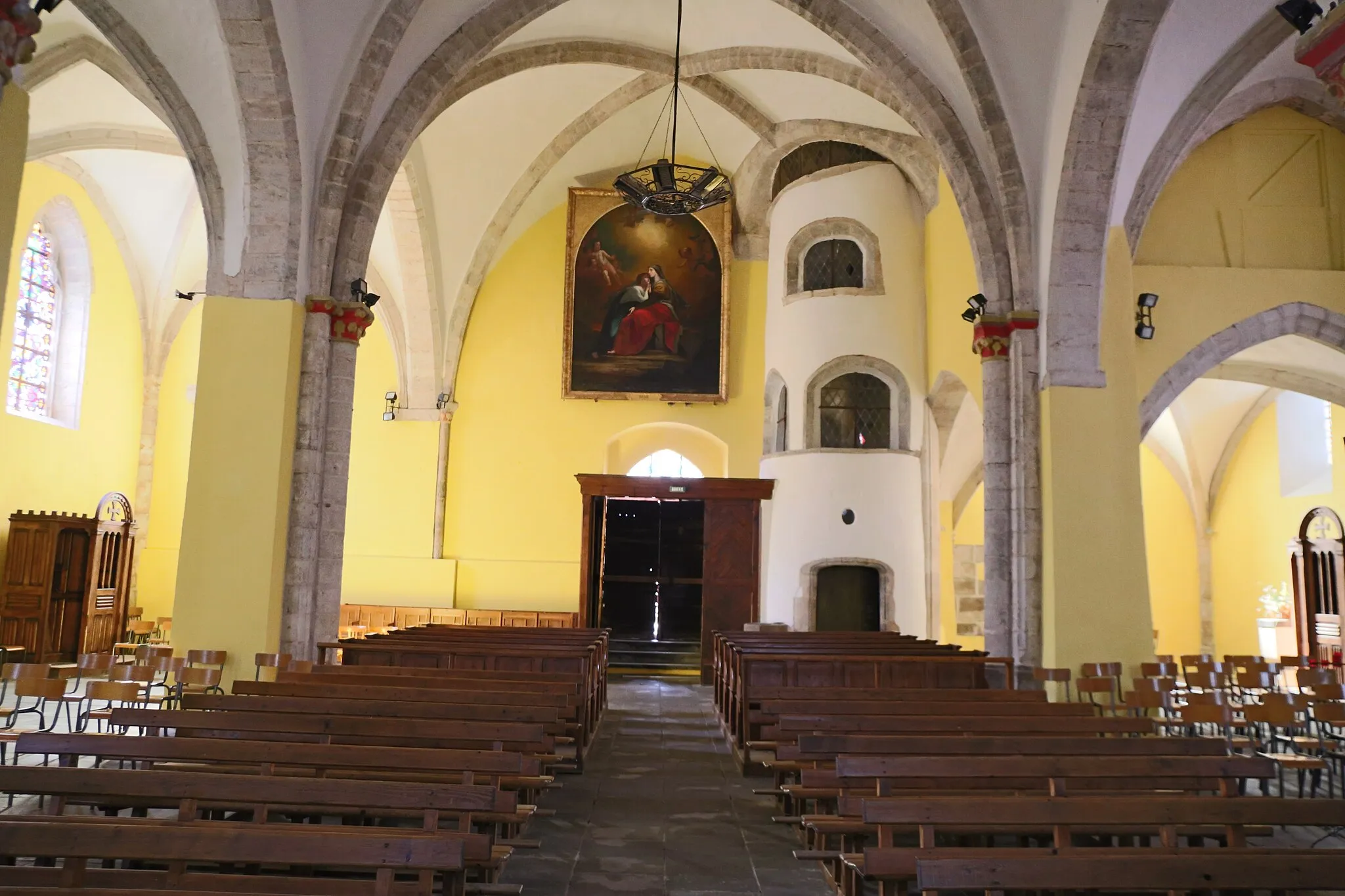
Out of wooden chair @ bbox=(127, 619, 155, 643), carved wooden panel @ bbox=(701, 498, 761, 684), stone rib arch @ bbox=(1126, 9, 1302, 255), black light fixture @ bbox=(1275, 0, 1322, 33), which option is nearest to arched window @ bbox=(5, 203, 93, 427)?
wooden chair @ bbox=(127, 619, 155, 643)

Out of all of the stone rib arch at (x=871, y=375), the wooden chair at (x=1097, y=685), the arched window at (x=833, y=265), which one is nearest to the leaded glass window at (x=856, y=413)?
the stone rib arch at (x=871, y=375)

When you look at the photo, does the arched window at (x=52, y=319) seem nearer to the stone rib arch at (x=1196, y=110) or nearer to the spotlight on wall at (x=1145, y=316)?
the stone rib arch at (x=1196, y=110)

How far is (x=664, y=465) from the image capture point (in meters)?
18.5

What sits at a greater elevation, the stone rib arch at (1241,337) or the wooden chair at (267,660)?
the stone rib arch at (1241,337)

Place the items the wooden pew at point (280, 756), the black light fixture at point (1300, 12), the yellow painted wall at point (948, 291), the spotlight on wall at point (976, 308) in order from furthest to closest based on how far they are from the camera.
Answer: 1. the yellow painted wall at point (948, 291)
2. the spotlight on wall at point (976, 308)
3. the black light fixture at point (1300, 12)
4. the wooden pew at point (280, 756)

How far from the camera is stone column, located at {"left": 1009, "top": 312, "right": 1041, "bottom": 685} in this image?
32.2 feet

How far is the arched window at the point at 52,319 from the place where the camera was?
1455 cm

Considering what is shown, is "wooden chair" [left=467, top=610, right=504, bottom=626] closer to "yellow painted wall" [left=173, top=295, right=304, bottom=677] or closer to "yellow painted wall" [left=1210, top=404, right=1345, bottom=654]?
"yellow painted wall" [left=173, top=295, right=304, bottom=677]

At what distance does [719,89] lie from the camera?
15.2 meters

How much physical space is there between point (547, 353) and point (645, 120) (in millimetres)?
4198

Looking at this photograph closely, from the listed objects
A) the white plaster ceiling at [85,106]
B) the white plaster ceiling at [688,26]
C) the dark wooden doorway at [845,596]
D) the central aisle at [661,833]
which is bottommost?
the central aisle at [661,833]

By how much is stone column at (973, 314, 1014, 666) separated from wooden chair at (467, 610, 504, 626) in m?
8.62

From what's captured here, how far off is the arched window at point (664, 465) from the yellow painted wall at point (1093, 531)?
907 centimetres

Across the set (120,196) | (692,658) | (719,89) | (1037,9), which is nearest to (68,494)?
(120,196)
